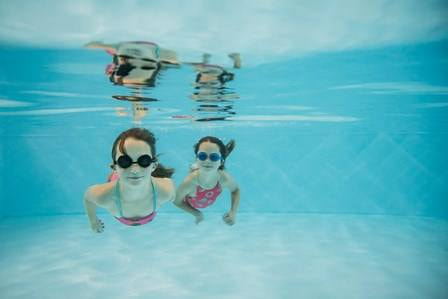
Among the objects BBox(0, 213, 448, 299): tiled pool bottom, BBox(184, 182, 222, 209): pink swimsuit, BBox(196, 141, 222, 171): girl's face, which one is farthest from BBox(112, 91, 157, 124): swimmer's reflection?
BBox(184, 182, 222, 209): pink swimsuit

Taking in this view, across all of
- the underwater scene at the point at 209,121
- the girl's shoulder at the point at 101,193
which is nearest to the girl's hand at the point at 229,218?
the underwater scene at the point at 209,121

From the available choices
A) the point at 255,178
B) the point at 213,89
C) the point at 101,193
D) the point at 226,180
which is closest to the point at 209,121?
the point at 255,178

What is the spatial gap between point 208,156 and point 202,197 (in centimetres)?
102

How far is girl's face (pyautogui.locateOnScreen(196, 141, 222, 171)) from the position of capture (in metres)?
7.21

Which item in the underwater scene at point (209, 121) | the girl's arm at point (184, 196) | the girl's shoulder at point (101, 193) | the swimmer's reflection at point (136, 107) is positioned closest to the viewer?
the girl's shoulder at point (101, 193)

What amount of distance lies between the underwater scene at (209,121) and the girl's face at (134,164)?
2cm

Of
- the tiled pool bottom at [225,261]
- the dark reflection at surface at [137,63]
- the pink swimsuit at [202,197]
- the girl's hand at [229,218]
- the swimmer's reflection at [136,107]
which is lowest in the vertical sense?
the tiled pool bottom at [225,261]

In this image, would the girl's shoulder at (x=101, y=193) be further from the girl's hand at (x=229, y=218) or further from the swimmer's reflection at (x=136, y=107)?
the swimmer's reflection at (x=136, y=107)

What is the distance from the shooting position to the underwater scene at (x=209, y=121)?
6.59m

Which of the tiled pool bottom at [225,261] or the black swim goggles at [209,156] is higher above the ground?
the black swim goggles at [209,156]

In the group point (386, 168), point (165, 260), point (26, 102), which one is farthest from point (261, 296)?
point (386, 168)

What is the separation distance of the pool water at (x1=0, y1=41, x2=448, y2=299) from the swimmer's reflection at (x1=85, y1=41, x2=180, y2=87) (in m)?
0.49

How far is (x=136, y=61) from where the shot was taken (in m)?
8.42

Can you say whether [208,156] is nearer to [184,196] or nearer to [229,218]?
[184,196]
